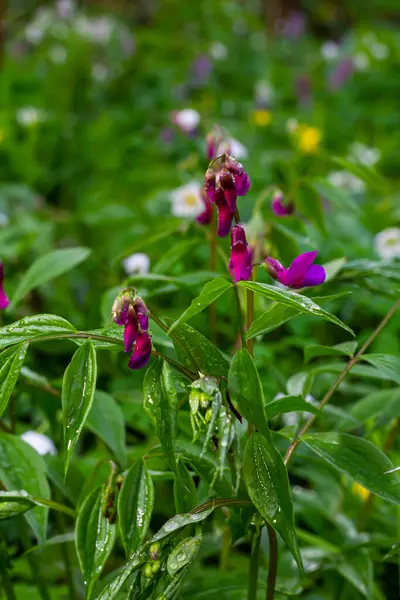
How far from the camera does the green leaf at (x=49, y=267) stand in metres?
0.95

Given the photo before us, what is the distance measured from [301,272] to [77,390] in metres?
0.24

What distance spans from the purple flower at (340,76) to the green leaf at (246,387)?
142 inches

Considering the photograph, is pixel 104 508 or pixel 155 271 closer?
pixel 104 508

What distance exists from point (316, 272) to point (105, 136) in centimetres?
233

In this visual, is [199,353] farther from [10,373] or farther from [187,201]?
[187,201]

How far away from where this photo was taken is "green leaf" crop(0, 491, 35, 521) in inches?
26.7

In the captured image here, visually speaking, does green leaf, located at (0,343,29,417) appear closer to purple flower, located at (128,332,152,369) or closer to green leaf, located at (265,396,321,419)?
purple flower, located at (128,332,152,369)

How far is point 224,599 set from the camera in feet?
2.79

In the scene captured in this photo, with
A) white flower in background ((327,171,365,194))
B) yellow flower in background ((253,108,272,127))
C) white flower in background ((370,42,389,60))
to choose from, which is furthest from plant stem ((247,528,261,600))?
white flower in background ((370,42,389,60))

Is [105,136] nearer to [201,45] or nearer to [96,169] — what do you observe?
[96,169]

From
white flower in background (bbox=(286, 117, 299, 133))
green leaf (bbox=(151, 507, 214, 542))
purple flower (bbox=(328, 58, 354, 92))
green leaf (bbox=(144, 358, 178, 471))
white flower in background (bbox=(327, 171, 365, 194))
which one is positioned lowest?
green leaf (bbox=(151, 507, 214, 542))

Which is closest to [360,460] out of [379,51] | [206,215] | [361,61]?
[206,215]

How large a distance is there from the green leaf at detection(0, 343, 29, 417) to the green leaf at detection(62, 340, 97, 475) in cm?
4

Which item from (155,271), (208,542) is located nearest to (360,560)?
(208,542)
